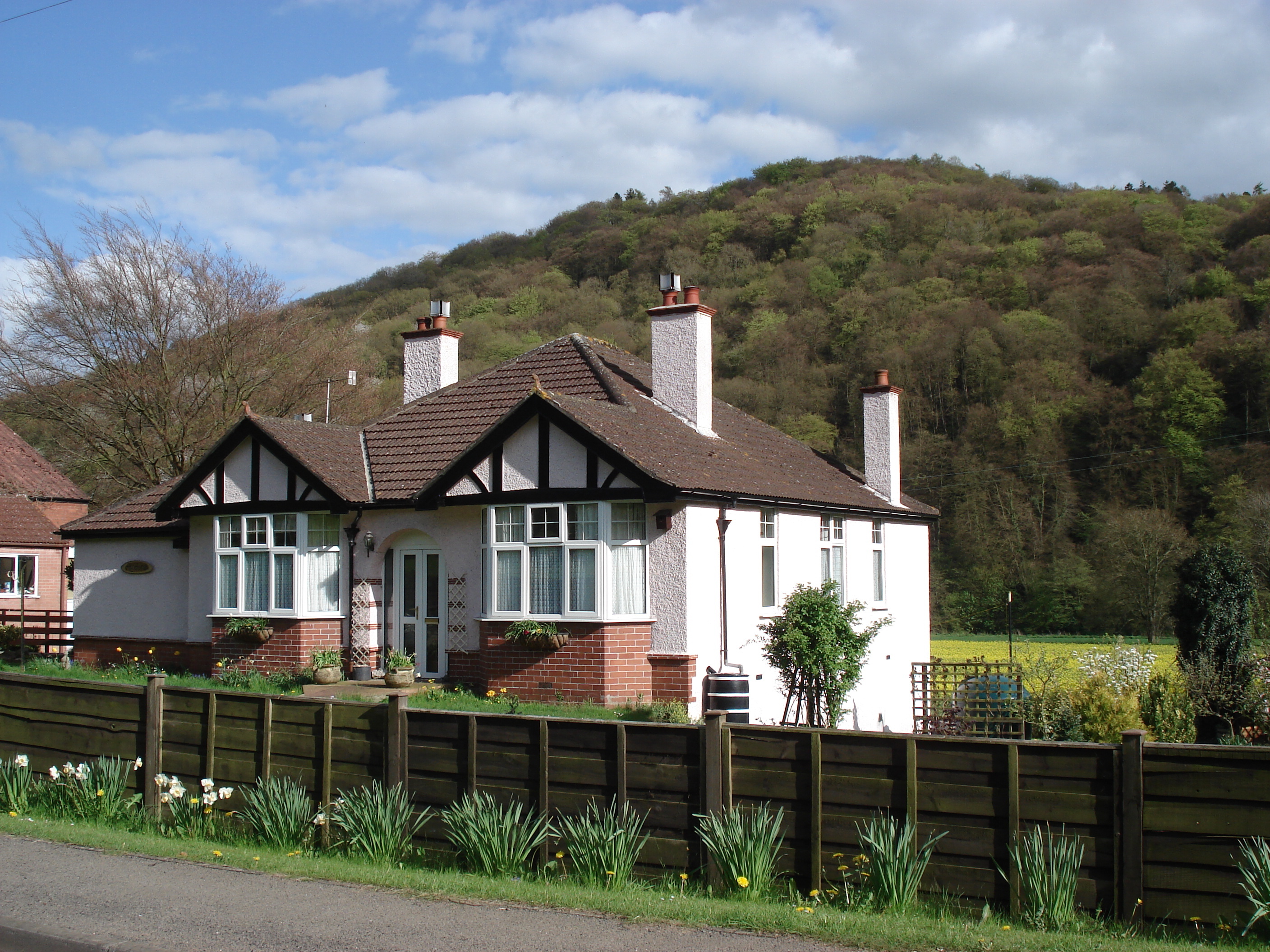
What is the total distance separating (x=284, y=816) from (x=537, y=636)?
23.7 feet

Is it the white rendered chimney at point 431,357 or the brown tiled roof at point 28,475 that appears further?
the brown tiled roof at point 28,475

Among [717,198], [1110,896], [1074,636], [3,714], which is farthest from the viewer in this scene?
[717,198]

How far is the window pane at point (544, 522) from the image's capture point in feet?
54.0

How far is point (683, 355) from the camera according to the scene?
764 inches

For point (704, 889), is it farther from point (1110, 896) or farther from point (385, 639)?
point (385, 639)

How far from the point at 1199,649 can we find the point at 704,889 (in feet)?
38.3

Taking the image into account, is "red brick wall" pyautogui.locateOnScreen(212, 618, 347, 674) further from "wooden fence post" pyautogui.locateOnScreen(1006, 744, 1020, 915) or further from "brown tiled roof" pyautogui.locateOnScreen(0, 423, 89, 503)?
"brown tiled roof" pyautogui.locateOnScreen(0, 423, 89, 503)

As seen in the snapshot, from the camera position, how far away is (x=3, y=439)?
39.2 m

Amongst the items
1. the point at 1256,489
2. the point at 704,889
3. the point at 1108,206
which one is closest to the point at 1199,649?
the point at 704,889

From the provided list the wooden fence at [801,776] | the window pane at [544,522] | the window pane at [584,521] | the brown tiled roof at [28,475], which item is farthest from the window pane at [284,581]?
the brown tiled roof at [28,475]

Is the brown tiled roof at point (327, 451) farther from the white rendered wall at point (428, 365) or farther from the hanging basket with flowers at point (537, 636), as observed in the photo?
the hanging basket with flowers at point (537, 636)

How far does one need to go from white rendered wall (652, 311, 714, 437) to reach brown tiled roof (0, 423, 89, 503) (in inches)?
1091

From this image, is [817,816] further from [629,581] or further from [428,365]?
[428,365]

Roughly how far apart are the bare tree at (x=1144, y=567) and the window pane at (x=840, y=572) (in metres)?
24.6
